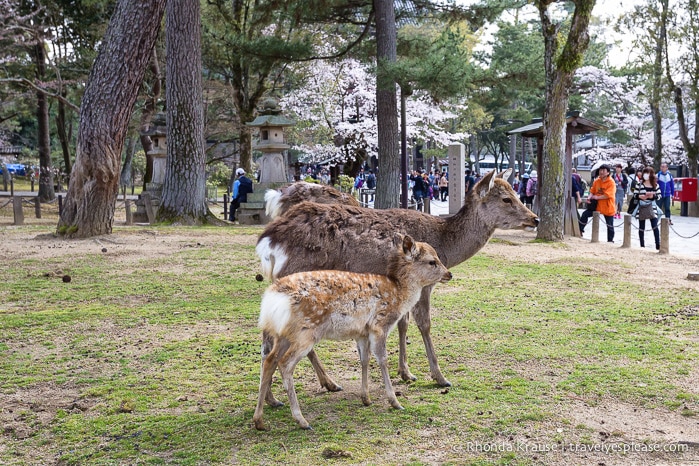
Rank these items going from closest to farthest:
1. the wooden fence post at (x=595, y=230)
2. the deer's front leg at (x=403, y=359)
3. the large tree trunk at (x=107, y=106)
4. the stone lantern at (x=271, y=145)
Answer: the deer's front leg at (x=403, y=359), the large tree trunk at (x=107, y=106), the wooden fence post at (x=595, y=230), the stone lantern at (x=271, y=145)

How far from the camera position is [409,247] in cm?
480

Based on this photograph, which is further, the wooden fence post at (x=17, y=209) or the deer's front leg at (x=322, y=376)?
the wooden fence post at (x=17, y=209)

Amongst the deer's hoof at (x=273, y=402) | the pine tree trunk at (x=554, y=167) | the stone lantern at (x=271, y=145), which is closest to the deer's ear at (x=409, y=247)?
the deer's hoof at (x=273, y=402)

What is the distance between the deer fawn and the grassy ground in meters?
0.37

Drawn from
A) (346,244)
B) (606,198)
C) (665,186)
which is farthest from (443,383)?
(665,186)

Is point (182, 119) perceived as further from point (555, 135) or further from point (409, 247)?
point (409, 247)

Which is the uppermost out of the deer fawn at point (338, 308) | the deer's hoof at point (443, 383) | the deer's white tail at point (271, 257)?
the deer's white tail at point (271, 257)

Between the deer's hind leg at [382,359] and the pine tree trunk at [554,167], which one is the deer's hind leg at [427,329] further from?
the pine tree trunk at [554,167]

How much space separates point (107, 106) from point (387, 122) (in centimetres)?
670

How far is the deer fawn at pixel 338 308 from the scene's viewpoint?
4.07 meters

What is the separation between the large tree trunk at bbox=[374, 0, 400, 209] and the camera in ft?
52.4

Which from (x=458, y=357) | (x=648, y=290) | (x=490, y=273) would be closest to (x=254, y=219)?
(x=490, y=273)

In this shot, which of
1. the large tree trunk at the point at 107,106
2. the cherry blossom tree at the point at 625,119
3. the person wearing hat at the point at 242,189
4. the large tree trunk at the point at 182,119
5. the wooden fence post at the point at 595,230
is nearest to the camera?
the large tree trunk at the point at 107,106

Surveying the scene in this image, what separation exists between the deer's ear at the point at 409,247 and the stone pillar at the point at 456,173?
46.0ft
